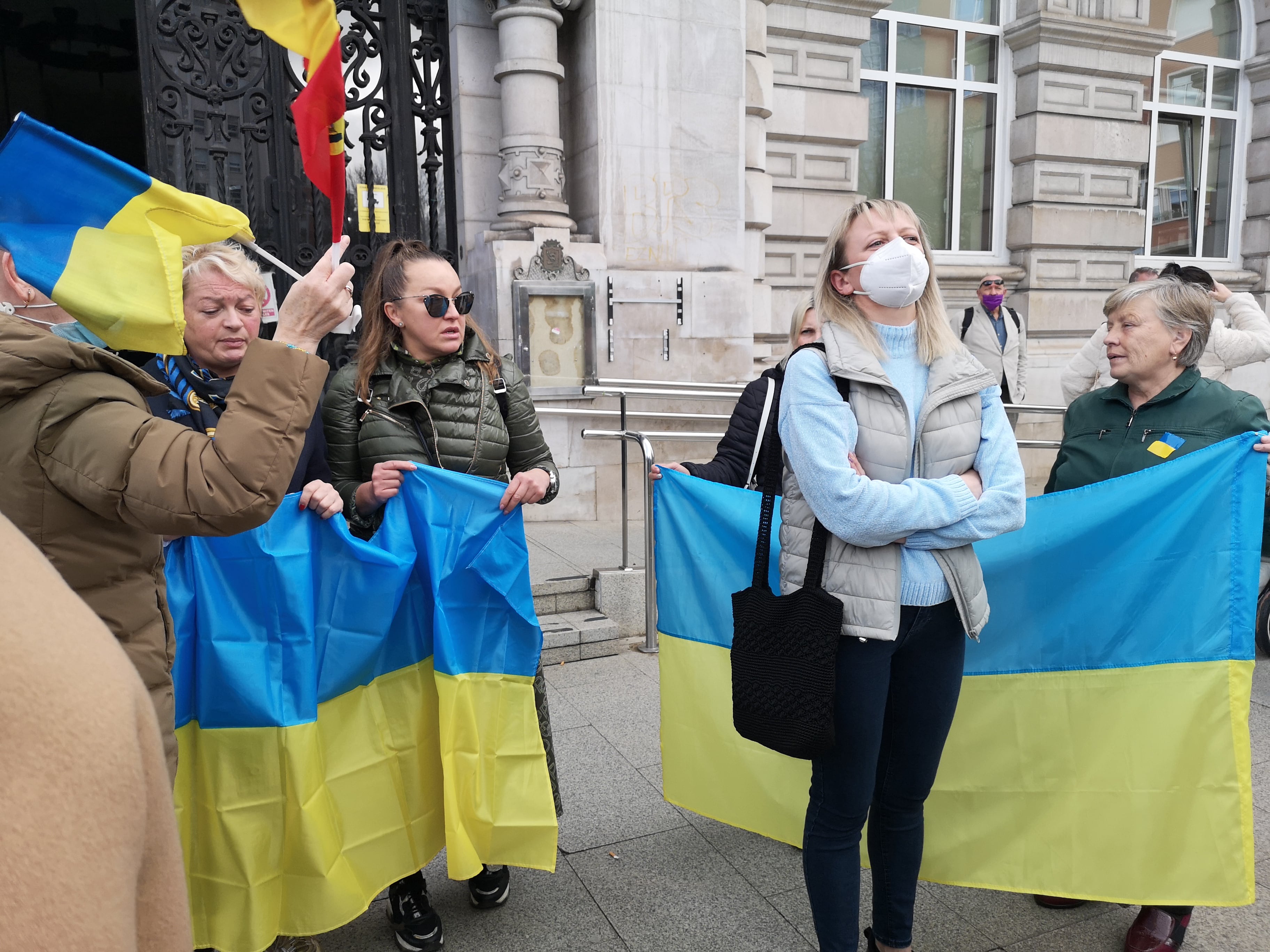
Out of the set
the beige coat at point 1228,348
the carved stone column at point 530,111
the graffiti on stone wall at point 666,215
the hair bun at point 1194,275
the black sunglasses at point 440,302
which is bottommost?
the beige coat at point 1228,348

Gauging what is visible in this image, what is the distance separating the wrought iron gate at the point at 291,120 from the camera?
627cm

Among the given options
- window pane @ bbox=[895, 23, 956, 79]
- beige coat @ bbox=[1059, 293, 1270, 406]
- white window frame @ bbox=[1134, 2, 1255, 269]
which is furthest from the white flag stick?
white window frame @ bbox=[1134, 2, 1255, 269]

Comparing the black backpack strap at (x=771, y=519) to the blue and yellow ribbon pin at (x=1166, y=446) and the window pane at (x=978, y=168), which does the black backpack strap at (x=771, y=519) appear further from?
the window pane at (x=978, y=168)

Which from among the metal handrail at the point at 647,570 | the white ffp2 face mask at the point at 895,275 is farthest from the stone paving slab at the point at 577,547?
the white ffp2 face mask at the point at 895,275

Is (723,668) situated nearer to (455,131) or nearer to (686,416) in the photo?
(686,416)

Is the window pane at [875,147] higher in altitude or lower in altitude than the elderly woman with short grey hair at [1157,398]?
higher

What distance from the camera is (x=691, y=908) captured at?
8.88ft

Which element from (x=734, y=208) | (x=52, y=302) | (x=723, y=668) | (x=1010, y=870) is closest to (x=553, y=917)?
(x=723, y=668)

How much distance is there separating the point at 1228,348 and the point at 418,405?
3822 millimetres

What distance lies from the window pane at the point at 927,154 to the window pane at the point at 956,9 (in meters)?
0.79

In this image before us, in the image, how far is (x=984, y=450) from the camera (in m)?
2.09

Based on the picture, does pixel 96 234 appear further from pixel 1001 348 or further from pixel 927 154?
pixel 927 154

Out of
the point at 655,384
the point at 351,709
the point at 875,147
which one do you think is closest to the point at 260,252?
the point at 351,709

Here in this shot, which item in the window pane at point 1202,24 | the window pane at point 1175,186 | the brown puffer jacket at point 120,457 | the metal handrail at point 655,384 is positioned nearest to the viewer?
the brown puffer jacket at point 120,457
